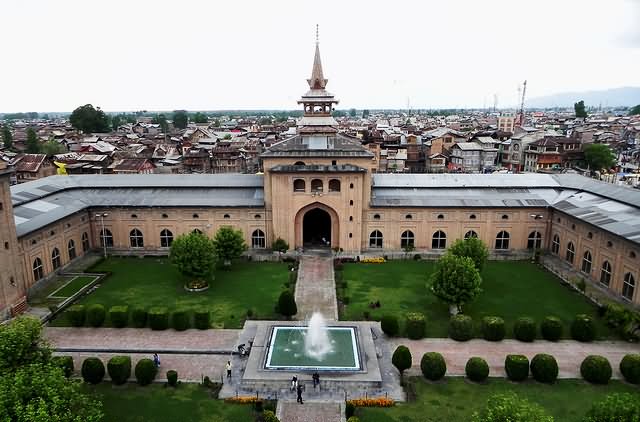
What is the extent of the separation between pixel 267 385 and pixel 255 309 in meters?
10.3

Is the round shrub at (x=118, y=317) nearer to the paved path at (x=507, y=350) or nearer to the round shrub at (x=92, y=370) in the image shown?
the round shrub at (x=92, y=370)

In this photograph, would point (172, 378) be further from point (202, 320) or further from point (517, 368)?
point (517, 368)

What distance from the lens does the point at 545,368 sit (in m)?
26.4

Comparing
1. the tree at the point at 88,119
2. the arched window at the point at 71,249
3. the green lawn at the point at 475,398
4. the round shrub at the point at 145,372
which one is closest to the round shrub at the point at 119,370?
the round shrub at the point at 145,372

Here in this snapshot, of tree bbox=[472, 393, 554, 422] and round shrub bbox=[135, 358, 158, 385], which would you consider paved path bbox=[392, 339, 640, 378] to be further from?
round shrub bbox=[135, 358, 158, 385]

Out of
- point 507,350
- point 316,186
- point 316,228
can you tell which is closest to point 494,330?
point 507,350

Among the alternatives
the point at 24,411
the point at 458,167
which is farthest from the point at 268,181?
the point at 458,167

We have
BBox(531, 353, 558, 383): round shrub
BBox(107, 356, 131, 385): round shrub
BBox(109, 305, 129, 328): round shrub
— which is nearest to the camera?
BBox(107, 356, 131, 385): round shrub

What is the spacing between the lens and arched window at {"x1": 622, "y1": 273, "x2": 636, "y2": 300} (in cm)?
3534

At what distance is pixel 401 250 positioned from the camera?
49844 mm

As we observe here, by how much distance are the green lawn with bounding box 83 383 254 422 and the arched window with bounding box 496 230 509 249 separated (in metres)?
34.4

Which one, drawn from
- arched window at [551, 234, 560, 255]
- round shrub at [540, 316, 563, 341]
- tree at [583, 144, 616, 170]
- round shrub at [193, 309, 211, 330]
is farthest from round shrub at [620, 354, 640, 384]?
tree at [583, 144, 616, 170]

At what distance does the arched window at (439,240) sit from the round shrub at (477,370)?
23720 mm

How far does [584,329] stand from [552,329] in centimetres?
208
